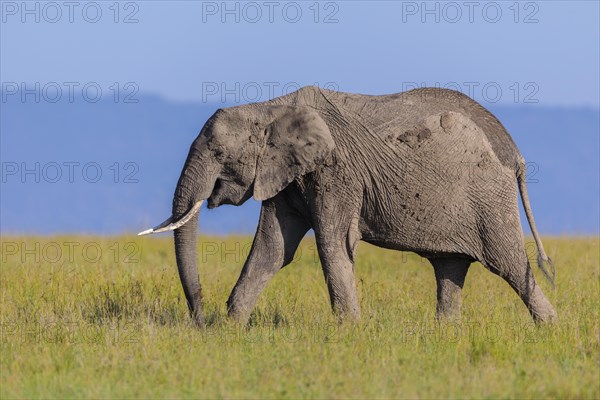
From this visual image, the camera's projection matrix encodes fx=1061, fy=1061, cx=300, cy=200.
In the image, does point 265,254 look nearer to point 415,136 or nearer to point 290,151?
point 290,151

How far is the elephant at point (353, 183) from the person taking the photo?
1037 centimetres

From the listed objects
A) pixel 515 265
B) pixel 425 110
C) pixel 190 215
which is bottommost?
pixel 515 265

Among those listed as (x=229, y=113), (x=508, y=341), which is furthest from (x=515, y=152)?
(x=229, y=113)

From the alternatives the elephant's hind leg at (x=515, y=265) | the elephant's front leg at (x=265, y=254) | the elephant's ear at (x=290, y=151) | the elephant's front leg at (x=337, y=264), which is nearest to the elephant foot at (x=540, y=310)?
the elephant's hind leg at (x=515, y=265)

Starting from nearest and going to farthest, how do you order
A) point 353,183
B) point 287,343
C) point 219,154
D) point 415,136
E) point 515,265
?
point 287,343, point 219,154, point 353,183, point 415,136, point 515,265

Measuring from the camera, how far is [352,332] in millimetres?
9828

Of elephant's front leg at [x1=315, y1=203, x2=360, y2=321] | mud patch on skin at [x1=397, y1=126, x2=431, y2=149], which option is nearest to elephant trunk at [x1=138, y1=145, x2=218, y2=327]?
elephant's front leg at [x1=315, y1=203, x2=360, y2=321]

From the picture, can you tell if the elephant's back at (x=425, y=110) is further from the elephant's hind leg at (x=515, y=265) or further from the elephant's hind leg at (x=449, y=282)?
the elephant's hind leg at (x=449, y=282)

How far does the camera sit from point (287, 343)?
9.20 metres

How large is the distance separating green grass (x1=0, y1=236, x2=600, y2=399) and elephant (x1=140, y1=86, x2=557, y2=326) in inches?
24.4

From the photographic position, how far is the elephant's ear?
1031 cm

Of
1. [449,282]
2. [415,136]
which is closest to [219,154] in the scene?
[415,136]

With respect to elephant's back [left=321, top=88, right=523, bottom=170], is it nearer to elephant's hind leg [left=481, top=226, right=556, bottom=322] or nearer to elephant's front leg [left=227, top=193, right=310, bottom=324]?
elephant's hind leg [left=481, top=226, right=556, bottom=322]

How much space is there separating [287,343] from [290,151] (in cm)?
207
